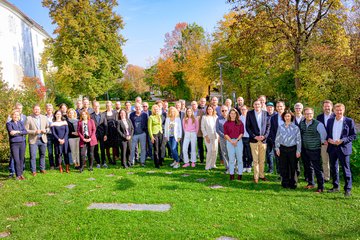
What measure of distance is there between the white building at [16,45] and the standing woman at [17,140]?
80.0 feet

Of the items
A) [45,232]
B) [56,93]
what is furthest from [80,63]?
[45,232]

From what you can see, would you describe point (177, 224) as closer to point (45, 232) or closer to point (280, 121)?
point (45, 232)

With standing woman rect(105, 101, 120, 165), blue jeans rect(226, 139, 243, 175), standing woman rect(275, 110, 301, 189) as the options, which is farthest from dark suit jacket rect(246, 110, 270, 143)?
standing woman rect(105, 101, 120, 165)

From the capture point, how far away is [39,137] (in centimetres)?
856

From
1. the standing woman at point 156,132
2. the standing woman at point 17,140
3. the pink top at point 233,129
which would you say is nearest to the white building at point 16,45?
the standing woman at point 17,140

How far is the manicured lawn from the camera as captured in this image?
470 cm

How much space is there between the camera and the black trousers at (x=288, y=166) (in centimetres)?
684

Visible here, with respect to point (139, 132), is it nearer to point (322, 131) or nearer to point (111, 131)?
point (111, 131)

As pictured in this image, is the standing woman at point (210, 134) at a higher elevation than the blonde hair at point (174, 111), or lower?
lower

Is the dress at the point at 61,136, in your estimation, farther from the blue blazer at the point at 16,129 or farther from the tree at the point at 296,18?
the tree at the point at 296,18

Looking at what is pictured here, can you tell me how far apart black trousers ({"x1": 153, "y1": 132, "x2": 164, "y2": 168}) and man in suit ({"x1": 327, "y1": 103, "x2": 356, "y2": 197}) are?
4.83 metres

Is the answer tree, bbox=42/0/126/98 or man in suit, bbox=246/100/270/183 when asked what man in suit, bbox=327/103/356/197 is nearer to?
man in suit, bbox=246/100/270/183

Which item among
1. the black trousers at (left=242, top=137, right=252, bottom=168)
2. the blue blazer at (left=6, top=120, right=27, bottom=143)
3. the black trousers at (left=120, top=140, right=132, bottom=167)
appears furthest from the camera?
the black trousers at (left=120, top=140, right=132, bottom=167)

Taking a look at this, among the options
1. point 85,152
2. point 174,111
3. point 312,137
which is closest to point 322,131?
point 312,137
